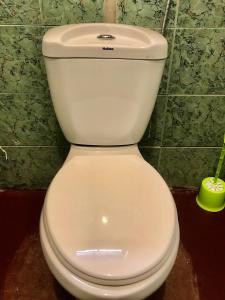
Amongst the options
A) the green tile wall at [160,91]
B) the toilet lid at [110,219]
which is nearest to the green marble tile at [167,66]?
the green tile wall at [160,91]

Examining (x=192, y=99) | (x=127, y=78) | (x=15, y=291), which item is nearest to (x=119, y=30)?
(x=127, y=78)

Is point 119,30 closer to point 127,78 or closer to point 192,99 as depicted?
point 127,78

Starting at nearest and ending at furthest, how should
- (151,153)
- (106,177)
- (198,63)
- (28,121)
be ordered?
(106,177) < (198,63) < (28,121) < (151,153)

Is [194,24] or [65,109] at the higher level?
[194,24]

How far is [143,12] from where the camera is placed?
119cm

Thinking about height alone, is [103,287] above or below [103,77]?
below

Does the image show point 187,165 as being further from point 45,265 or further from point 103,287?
point 103,287

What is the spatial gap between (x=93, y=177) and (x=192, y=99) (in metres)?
0.59

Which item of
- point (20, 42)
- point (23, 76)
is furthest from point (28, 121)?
point (20, 42)

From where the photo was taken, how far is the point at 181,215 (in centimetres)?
151

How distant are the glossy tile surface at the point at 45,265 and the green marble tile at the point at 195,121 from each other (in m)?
0.30

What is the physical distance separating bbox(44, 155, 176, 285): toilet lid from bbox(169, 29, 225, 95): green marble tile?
429 mm

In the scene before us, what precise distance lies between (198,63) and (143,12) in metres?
0.29

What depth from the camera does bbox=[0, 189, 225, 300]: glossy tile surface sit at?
121cm
